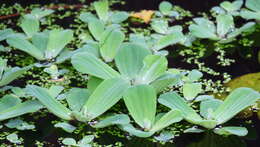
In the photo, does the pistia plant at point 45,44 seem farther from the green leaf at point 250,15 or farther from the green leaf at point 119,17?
the green leaf at point 250,15

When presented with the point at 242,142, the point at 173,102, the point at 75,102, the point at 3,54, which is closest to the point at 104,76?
the point at 75,102

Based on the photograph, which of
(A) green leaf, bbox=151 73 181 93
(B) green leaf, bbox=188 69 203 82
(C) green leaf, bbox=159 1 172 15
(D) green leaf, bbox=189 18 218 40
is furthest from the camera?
(C) green leaf, bbox=159 1 172 15

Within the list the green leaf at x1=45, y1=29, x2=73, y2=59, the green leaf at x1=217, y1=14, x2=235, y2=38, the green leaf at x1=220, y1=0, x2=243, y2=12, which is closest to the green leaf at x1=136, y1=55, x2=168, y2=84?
the green leaf at x1=45, y1=29, x2=73, y2=59

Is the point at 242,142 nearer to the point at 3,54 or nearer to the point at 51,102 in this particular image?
the point at 51,102

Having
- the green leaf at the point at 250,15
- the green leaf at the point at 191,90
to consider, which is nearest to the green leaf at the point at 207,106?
the green leaf at the point at 191,90

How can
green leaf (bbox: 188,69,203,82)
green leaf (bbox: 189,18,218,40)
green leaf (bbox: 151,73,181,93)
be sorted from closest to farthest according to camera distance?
1. green leaf (bbox: 151,73,181,93)
2. green leaf (bbox: 188,69,203,82)
3. green leaf (bbox: 189,18,218,40)

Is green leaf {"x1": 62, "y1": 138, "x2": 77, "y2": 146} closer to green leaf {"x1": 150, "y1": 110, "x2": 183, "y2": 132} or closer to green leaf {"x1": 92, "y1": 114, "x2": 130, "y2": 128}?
green leaf {"x1": 92, "y1": 114, "x2": 130, "y2": 128}

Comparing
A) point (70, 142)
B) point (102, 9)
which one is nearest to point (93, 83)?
point (70, 142)
